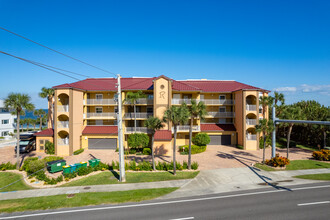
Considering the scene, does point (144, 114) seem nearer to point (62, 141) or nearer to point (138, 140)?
point (138, 140)

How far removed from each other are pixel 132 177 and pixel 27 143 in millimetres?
22151

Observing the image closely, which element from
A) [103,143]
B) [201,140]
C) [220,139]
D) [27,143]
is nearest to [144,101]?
[103,143]

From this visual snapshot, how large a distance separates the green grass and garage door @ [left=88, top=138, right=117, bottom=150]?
17478 millimetres

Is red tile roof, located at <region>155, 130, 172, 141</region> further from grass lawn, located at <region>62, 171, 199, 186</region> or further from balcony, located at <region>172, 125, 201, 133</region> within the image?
grass lawn, located at <region>62, 171, 199, 186</region>

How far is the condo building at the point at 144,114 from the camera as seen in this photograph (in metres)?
30.4

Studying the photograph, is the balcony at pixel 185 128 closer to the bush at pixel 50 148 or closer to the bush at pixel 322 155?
the bush at pixel 322 155

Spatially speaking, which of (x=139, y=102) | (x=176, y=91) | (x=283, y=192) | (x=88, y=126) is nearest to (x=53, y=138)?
(x=88, y=126)

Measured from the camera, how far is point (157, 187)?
1738 centimetres

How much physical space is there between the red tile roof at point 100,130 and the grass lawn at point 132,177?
12.0 m

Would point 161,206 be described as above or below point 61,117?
below

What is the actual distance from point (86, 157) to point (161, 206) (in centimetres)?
1863

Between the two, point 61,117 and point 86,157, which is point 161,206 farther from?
point 61,117

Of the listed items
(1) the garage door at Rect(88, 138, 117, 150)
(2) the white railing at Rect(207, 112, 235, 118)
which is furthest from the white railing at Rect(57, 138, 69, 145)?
(2) the white railing at Rect(207, 112, 235, 118)

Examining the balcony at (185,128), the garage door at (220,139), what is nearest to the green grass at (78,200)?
the balcony at (185,128)
